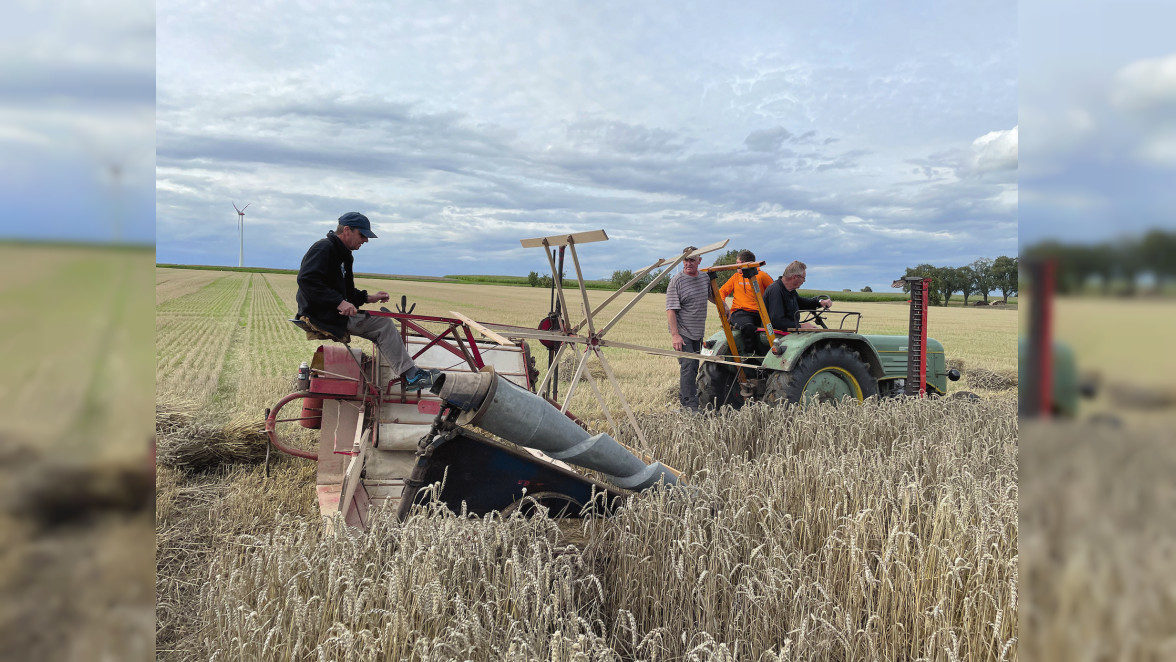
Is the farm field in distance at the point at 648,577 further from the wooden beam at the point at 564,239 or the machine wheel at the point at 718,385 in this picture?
the machine wheel at the point at 718,385

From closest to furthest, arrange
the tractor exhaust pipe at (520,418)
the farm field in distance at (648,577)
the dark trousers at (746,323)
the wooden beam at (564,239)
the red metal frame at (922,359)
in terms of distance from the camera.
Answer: the farm field in distance at (648,577) → the tractor exhaust pipe at (520,418) → the wooden beam at (564,239) → the dark trousers at (746,323) → the red metal frame at (922,359)

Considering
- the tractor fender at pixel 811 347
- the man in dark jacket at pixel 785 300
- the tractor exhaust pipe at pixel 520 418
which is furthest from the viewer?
the man in dark jacket at pixel 785 300

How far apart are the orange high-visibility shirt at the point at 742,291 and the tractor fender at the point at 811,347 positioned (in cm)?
50

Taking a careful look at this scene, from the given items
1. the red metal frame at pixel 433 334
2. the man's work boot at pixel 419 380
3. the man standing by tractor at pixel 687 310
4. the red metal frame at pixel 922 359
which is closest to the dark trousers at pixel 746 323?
the man standing by tractor at pixel 687 310

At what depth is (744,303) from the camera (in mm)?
7305

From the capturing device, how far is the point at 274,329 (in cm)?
2011

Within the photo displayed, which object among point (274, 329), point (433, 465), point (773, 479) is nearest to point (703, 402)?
point (773, 479)

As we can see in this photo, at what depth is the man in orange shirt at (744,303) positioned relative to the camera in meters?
7.20

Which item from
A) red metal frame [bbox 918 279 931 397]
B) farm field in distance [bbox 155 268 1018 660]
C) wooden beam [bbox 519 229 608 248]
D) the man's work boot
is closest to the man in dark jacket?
red metal frame [bbox 918 279 931 397]

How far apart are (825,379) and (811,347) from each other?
1.23 ft
